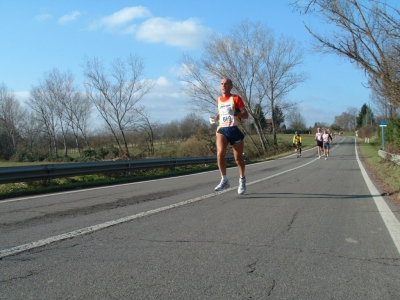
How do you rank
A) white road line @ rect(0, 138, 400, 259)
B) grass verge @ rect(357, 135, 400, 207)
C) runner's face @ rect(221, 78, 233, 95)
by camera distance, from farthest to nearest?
grass verge @ rect(357, 135, 400, 207), runner's face @ rect(221, 78, 233, 95), white road line @ rect(0, 138, 400, 259)

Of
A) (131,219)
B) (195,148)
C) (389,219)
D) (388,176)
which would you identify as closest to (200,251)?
(131,219)

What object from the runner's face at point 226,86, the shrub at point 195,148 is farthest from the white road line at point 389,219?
the shrub at point 195,148

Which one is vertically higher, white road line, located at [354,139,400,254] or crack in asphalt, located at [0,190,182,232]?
→ crack in asphalt, located at [0,190,182,232]

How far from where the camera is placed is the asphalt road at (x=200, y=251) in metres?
2.76

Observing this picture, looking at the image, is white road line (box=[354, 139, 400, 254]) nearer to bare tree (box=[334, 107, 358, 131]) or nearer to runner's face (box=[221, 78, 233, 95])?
runner's face (box=[221, 78, 233, 95])

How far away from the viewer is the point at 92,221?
16.0 ft

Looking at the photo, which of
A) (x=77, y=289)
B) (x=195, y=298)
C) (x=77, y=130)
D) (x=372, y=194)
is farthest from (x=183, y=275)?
(x=77, y=130)

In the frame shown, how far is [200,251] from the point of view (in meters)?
3.62

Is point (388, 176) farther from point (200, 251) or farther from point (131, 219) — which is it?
point (200, 251)

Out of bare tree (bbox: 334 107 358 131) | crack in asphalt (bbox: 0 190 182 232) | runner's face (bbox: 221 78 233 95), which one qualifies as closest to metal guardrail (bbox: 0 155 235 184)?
crack in asphalt (bbox: 0 190 182 232)

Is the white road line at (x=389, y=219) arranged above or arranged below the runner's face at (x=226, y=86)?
below

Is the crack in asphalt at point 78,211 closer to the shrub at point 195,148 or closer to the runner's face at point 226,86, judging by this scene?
the runner's face at point 226,86

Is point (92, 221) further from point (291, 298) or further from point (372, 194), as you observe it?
point (372, 194)

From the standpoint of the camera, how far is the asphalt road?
9.07 ft
